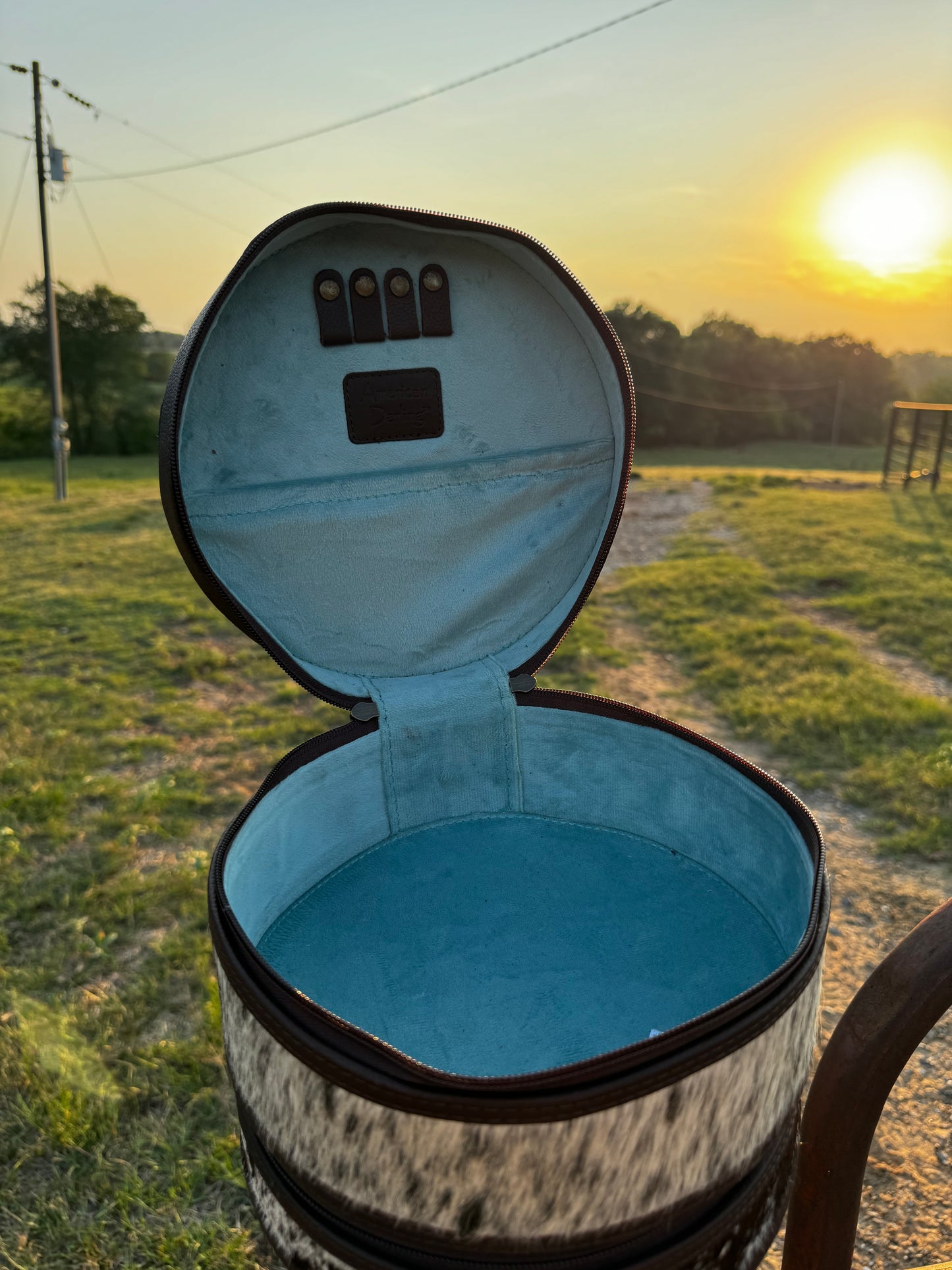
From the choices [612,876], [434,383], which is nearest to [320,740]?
[612,876]

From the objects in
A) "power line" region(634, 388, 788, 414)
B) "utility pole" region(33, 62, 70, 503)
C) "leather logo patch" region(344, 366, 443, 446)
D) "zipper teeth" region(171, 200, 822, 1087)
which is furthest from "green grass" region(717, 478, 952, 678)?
"power line" region(634, 388, 788, 414)

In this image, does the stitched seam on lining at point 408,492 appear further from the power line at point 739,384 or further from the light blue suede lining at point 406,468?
the power line at point 739,384

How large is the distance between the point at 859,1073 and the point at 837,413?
3165cm

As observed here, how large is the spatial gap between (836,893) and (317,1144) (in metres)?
Result: 2.32

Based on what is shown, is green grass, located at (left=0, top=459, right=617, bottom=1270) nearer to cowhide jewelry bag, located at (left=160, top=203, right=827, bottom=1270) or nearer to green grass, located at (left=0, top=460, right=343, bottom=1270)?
green grass, located at (left=0, top=460, right=343, bottom=1270)

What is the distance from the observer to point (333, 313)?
5.87 ft

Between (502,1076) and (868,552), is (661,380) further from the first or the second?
(502,1076)

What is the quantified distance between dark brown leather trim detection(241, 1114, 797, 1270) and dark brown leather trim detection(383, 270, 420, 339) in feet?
4.80

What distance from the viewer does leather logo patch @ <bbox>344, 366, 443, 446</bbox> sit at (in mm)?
1871

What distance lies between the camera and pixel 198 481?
1.74 metres

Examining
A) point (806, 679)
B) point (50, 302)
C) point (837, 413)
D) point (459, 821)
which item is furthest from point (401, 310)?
point (837, 413)

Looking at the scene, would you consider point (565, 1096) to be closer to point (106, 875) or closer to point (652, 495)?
point (106, 875)

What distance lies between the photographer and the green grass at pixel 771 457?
66.1 feet

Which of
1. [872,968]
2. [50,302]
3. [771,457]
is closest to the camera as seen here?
[872,968]
